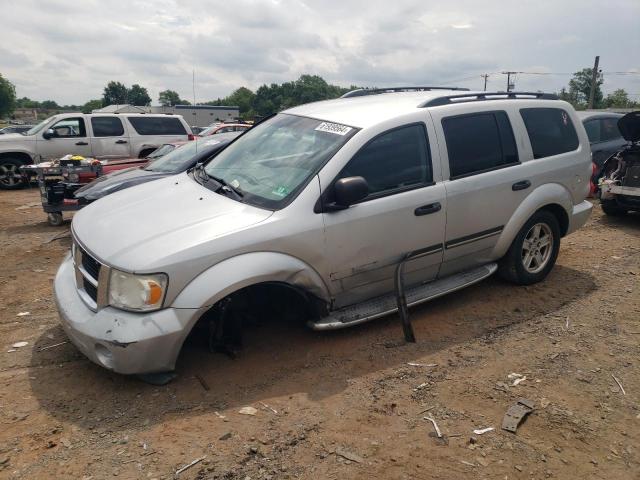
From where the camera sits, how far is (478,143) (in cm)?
429

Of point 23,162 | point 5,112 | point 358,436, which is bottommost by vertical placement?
point 358,436

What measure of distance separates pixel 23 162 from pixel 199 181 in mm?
10591

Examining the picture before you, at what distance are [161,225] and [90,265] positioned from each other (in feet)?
1.83

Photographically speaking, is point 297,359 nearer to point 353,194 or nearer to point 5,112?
point 353,194

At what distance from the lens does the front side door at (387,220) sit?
356cm

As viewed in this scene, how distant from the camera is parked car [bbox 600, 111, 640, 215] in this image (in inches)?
295

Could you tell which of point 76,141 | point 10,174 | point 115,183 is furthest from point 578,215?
point 10,174

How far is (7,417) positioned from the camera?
295cm

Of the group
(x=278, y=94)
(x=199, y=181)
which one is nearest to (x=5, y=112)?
(x=278, y=94)

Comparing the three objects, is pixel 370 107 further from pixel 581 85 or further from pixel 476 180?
pixel 581 85

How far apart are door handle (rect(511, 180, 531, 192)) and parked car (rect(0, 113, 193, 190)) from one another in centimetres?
1052

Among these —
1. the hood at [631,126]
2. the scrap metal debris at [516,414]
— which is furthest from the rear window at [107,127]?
the scrap metal debris at [516,414]

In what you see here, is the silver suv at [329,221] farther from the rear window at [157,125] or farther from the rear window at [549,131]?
the rear window at [157,125]

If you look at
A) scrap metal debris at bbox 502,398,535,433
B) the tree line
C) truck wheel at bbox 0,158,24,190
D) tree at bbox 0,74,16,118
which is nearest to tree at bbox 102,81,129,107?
the tree line
